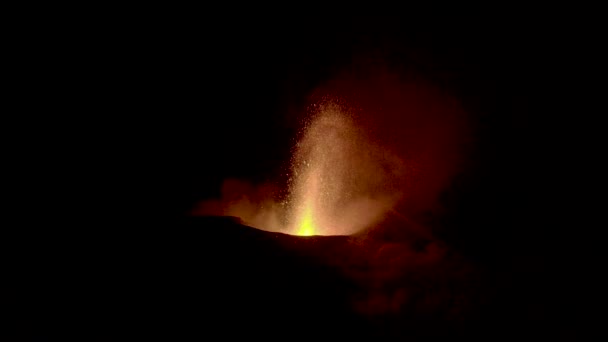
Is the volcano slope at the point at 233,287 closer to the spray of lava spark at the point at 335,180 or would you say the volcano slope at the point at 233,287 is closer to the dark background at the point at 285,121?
the dark background at the point at 285,121

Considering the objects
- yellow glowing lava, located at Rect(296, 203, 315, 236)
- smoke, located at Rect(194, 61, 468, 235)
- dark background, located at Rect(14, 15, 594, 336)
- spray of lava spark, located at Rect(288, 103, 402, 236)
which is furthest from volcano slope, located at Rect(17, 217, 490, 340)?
spray of lava spark, located at Rect(288, 103, 402, 236)

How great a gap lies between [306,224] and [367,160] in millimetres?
2492

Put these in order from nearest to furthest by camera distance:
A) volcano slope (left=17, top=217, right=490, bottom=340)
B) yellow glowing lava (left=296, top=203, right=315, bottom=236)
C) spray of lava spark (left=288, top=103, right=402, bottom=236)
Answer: volcano slope (left=17, top=217, right=490, bottom=340)
yellow glowing lava (left=296, top=203, right=315, bottom=236)
spray of lava spark (left=288, top=103, right=402, bottom=236)

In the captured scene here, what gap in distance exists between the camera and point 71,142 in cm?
1283

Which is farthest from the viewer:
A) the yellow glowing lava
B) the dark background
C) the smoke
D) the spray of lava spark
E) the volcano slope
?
the smoke

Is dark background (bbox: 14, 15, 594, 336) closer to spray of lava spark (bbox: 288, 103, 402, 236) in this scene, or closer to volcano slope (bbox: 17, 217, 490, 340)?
volcano slope (bbox: 17, 217, 490, 340)

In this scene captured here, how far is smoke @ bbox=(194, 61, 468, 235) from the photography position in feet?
32.0

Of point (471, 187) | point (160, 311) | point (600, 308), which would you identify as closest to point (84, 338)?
point (160, 311)

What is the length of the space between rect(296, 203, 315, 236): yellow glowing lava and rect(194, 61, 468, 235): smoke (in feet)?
0.07

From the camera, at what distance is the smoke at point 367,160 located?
32.0 ft

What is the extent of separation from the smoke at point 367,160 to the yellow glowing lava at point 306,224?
0.02 m

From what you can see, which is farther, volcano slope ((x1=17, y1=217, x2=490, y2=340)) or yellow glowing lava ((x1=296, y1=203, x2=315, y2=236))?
yellow glowing lava ((x1=296, y1=203, x2=315, y2=236))

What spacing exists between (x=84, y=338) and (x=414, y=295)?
13.1 feet

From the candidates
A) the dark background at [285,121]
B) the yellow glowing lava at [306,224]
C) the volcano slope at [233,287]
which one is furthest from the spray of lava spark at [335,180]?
the volcano slope at [233,287]
